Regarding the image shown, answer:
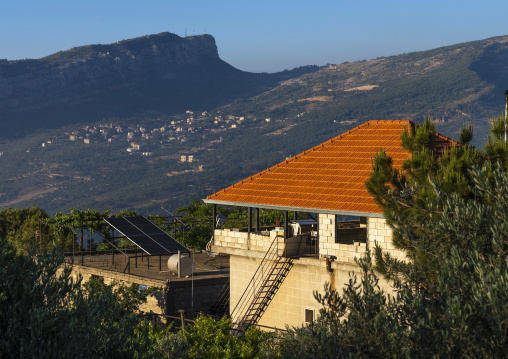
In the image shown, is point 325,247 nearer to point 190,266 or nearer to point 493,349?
point 190,266

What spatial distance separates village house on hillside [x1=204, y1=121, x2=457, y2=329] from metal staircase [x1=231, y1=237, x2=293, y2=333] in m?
0.04

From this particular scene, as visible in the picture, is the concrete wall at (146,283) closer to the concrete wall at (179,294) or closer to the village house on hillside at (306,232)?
the concrete wall at (179,294)

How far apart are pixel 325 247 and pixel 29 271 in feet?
49.0

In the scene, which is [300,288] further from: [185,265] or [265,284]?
[185,265]

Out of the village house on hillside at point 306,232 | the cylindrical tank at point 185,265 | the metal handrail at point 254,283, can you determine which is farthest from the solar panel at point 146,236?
the metal handrail at point 254,283

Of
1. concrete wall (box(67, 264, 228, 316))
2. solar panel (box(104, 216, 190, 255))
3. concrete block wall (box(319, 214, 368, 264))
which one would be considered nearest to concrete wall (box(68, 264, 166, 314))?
A: concrete wall (box(67, 264, 228, 316))

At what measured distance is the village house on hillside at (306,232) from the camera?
2934 centimetres

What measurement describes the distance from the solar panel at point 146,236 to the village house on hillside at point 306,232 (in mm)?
5069

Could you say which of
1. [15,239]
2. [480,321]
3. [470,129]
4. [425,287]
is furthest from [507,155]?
[15,239]

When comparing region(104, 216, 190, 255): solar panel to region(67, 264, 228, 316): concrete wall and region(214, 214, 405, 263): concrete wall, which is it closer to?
region(67, 264, 228, 316): concrete wall

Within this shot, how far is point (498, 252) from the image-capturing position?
57.3 ft

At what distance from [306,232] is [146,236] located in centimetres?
990

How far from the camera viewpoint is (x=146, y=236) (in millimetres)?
39781

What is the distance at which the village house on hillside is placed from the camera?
29.3 meters
